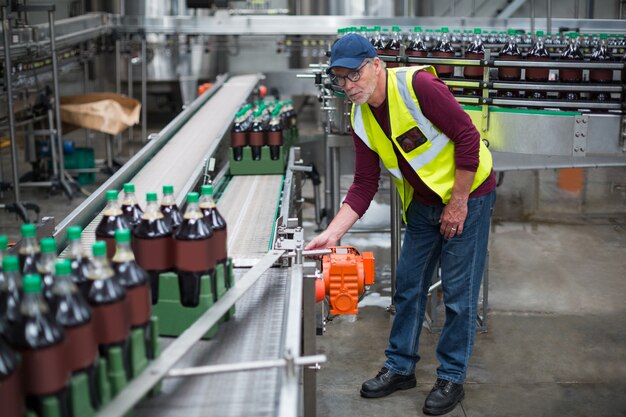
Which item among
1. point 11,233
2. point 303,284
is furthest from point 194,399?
point 11,233

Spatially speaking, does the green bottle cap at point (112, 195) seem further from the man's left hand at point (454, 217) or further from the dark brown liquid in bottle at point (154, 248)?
the man's left hand at point (454, 217)

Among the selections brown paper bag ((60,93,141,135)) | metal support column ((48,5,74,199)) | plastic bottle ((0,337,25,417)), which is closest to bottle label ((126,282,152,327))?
plastic bottle ((0,337,25,417))

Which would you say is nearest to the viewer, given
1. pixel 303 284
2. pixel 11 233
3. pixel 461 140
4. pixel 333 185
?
pixel 303 284

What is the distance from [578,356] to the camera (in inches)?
158

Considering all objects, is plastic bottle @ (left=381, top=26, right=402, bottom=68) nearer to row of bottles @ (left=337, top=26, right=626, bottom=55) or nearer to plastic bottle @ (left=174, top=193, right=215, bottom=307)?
row of bottles @ (left=337, top=26, right=626, bottom=55)

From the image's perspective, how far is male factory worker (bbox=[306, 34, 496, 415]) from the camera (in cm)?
275

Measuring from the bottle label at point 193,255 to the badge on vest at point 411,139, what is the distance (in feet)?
3.81

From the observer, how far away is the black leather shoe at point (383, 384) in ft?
11.3

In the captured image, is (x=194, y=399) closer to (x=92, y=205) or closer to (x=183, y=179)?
(x=92, y=205)

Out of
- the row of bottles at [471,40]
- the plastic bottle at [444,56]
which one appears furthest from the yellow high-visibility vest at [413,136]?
the row of bottles at [471,40]

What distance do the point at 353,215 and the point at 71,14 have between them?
8.52 m

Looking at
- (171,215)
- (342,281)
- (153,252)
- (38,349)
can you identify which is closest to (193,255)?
(153,252)

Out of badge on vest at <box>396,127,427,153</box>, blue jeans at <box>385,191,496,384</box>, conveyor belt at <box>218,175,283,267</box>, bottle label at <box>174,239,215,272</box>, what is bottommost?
blue jeans at <box>385,191,496,384</box>

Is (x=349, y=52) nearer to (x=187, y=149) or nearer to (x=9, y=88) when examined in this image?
(x=187, y=149)
